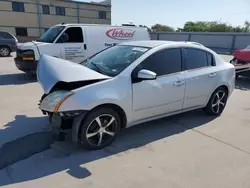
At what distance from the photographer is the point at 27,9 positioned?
35.4 m

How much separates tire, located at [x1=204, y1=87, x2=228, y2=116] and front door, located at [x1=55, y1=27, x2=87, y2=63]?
5.83 metres

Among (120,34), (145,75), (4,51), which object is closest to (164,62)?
(145,75)

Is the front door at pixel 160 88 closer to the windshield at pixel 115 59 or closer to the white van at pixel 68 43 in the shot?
the windshield at pixel 115 59

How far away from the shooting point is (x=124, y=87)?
11.6 ft

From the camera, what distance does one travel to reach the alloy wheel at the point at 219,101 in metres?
5.00

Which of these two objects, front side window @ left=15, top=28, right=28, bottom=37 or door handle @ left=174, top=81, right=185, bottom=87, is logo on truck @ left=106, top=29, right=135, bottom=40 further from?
front side window @ left=15, top=28, right=28, bottom=37

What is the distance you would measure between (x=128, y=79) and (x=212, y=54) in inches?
93.4

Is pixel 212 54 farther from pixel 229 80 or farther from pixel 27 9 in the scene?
pixel 27 9

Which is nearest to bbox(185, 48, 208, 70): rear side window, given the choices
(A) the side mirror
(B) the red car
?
(A) the side mirror

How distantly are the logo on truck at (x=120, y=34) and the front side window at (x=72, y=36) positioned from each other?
4.24 feet

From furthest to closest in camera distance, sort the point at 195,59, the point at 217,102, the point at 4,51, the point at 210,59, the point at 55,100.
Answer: the point at 4,51 → the point at 217,102 → the point at 210,59 → the point at 195,59 → the point at 55,100

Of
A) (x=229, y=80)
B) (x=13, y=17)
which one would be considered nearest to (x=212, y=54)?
(x=229, y=80)

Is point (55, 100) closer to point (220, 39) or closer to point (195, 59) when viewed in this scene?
point (195, 59)

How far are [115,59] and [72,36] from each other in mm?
5449
